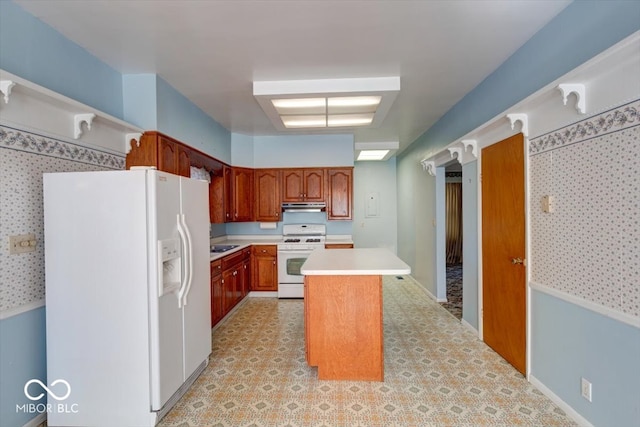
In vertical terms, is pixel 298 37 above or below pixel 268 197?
above

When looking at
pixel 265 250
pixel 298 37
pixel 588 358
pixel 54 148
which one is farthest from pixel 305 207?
pixel 588 358

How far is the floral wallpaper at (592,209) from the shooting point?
1629 mm

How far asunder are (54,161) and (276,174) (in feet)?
10.8

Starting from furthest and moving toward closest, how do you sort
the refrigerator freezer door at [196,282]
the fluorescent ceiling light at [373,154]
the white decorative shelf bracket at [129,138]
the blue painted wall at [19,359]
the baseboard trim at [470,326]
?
1. the fluorescent ceiling light at [373,154]
2. the baseboard trim at [470,326]
3. the white decorative shelf bracket at [129,138]
4. the refrigerator freezer door at [196,282]
5. the blue painted wall at [19,359]

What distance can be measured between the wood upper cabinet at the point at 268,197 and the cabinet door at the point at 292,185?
0.39 ft

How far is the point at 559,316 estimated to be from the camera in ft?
7.09

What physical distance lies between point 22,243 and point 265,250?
3149mm

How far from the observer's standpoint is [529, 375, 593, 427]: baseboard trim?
6.44 ft

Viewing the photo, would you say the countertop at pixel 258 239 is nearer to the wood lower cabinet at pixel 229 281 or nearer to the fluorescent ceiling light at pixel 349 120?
the wood lower cabinet at pixel 229 281

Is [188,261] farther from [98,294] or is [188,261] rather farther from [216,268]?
[216,268]

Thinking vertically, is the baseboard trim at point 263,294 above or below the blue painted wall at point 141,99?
below

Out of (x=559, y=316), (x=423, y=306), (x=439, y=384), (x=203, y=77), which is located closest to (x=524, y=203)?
(x=559, y=316)

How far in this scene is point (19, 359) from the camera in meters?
1.95

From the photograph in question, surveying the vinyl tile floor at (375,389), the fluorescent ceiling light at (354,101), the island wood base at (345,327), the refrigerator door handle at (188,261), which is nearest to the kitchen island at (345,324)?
the island wood base at (345,327)
